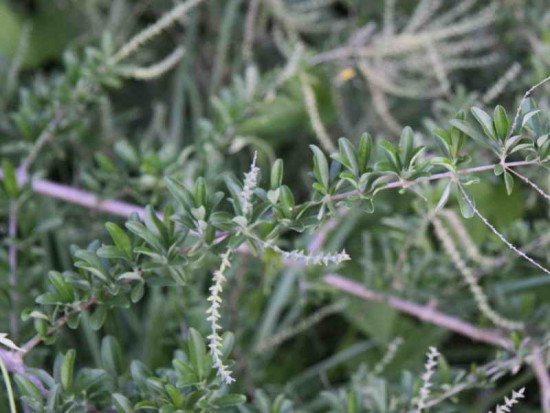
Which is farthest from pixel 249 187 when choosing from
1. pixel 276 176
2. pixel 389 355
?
pixel 389 355

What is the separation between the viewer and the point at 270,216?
0.41 m

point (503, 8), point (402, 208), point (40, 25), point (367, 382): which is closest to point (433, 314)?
point (367, 382)

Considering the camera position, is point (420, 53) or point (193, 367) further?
point (420, 53)

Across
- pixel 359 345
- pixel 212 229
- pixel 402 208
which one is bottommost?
pixel 359 345

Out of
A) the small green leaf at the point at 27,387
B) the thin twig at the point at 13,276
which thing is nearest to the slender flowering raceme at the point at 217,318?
the small green leaf at the point at 27,387

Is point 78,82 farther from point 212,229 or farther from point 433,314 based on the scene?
point 433,314

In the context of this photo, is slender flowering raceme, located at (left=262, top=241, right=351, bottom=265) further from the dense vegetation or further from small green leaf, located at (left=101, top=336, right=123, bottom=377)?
small green leaf, located at (left=101, top=336, right=123, bottom=377)

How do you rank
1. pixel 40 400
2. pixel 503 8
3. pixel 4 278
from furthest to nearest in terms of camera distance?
pixel 503 8 < pixel 4 278 < pixel 40 400

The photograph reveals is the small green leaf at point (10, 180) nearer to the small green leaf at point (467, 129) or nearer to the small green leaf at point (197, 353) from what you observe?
the small green leaf at point (197, 353)

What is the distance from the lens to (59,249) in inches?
28.7

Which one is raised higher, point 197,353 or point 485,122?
point 485,122

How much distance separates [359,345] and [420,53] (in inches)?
15.5

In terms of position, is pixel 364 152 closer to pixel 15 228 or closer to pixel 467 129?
pixel 467 129

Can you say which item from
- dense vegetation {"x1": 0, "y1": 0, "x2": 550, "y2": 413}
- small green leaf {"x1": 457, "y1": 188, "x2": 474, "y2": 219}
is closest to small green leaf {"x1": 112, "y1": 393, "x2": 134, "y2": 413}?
dense vegetation {"x1": 0, "y1": 0, "x2": 550, "y2": 413}
